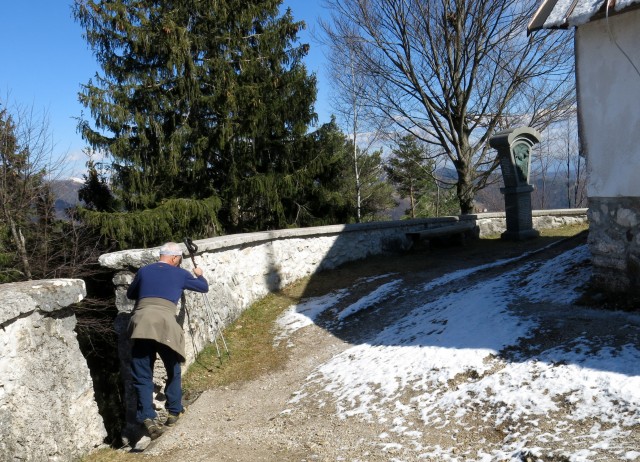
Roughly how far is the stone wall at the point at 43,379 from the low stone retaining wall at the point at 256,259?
78 centimetres

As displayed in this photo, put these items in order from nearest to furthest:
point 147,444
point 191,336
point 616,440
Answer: point 616,440
point 147,444
point 191,336

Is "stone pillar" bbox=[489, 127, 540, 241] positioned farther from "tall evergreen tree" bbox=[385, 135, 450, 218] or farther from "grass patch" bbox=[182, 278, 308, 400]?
"tall evergreen tree" bbox=[385, 135, 450, 218]

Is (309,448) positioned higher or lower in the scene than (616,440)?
lower

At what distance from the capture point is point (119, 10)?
45.9ft

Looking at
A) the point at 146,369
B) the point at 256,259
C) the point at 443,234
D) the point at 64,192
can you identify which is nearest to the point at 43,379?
the point at 146,369

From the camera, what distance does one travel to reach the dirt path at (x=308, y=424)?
12.7ft

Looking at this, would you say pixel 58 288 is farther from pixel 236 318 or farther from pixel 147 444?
pixel 236 318

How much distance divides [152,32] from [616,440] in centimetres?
1397

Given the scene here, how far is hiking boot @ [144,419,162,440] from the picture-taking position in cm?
472

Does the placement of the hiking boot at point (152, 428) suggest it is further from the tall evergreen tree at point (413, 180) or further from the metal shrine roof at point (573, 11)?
the tall evergreen tree at point (413, 180)

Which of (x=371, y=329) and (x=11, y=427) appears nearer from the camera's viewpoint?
(x=11, y=427)

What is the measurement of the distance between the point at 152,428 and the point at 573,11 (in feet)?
17.8

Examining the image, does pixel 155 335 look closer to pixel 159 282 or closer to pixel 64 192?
pixel 159 282

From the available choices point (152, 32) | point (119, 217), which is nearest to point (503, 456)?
point (119, 217)
